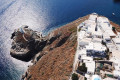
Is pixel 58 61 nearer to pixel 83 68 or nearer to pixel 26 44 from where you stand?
pixel 83 68

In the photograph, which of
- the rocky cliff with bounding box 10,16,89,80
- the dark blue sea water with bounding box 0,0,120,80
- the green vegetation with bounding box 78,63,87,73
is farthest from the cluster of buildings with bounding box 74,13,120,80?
the dark blue sea water with bounding box 0,0,120,80

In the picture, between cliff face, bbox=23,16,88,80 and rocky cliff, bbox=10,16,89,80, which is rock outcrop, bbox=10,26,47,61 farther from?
cliff face, bbox=23,16,88,80

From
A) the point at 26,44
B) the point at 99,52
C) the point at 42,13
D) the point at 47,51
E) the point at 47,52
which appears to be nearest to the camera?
the point at 99,52

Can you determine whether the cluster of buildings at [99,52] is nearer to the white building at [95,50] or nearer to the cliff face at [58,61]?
the white building at [95,50]

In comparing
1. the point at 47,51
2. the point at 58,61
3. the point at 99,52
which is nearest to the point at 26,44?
the point at 47,51

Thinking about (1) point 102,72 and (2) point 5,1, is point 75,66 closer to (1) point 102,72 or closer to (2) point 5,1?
(1) point 102,72

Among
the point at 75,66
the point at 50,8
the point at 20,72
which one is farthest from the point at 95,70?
the point at 50,8
